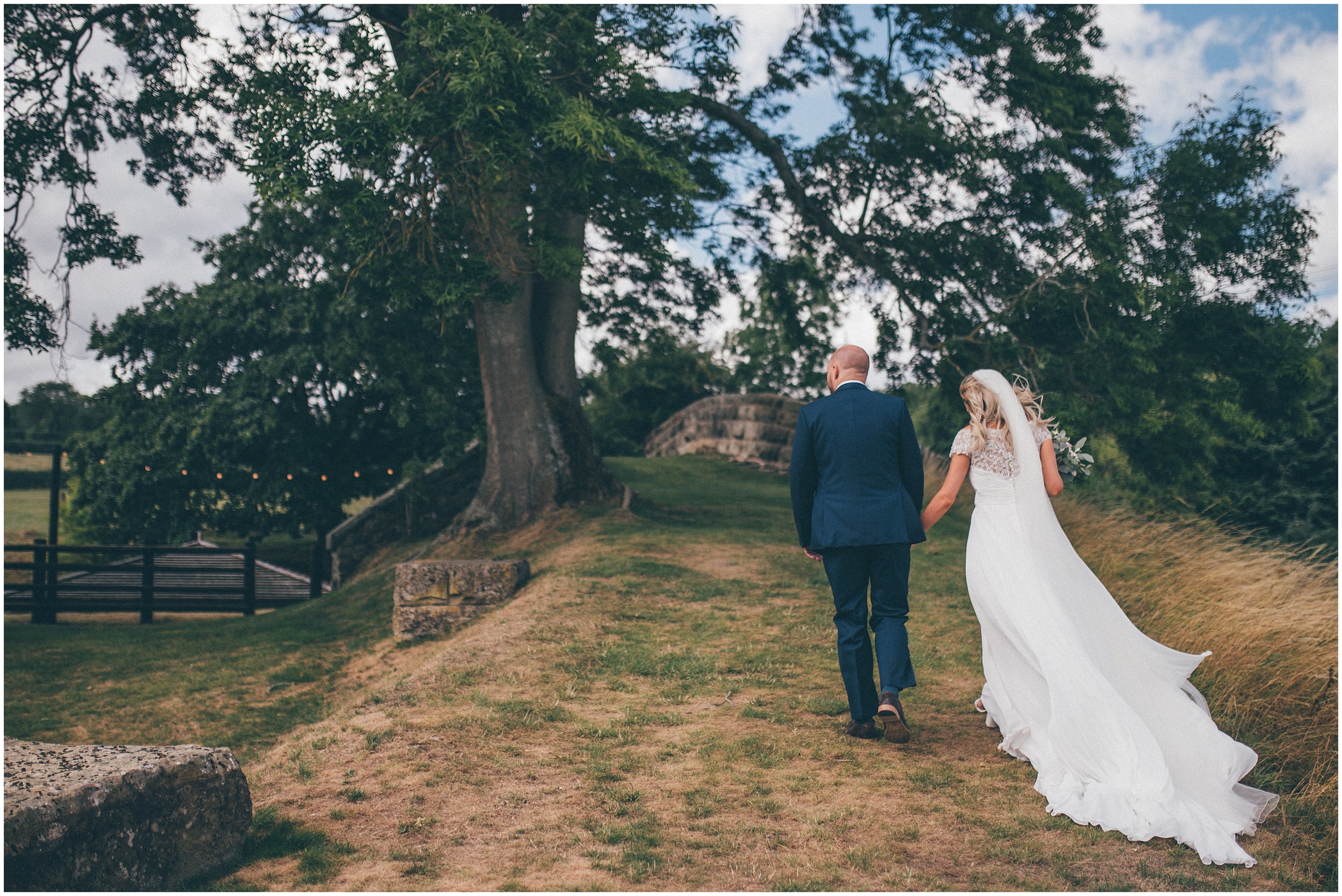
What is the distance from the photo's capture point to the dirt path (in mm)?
3488

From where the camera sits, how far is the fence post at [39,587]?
602 inches

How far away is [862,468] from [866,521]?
28 centimetres

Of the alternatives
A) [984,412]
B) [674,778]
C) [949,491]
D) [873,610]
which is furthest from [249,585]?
[984,412]

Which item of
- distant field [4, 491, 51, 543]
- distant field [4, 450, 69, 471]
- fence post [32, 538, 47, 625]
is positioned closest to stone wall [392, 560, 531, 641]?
fence post [32, 538, 47, 625]

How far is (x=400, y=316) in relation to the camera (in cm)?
1496

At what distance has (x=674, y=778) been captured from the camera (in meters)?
4.48

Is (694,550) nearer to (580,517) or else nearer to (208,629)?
(580,517)

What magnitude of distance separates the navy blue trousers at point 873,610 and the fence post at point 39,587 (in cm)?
1547

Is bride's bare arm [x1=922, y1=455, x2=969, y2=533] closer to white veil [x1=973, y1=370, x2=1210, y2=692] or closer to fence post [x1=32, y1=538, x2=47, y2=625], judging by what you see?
white veil [x1=973, y1=370, x2=1210, y2=692]

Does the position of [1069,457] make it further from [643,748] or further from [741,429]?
[741,429]

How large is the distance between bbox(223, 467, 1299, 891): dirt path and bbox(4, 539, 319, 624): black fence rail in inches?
356

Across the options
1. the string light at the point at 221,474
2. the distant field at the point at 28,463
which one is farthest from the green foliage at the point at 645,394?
the distant field at the point at 28,463

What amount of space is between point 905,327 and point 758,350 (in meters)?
17.5

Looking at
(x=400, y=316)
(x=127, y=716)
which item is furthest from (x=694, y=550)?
(x=400, y=316)
